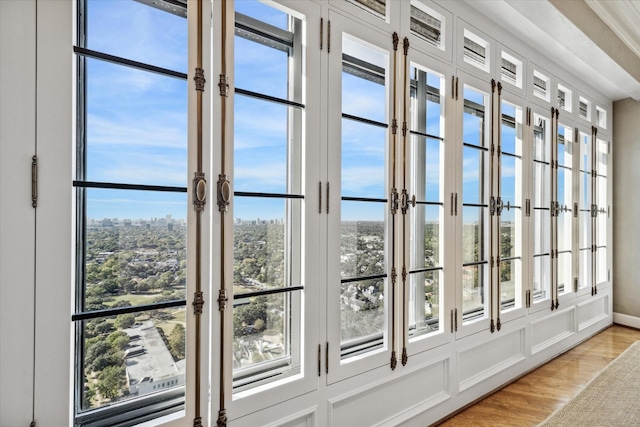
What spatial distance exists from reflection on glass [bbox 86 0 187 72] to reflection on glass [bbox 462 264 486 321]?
89.0 inches

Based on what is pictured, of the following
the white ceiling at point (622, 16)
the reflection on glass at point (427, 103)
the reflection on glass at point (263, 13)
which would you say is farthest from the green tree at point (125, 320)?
the white ceiling at point (622, 16)

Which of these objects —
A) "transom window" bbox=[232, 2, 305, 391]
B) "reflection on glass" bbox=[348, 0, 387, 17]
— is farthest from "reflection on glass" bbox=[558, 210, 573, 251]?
"transom window" bbox=[232, 2, 305, 391]

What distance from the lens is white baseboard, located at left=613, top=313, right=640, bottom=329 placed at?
4922 millimetres

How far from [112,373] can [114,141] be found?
82 cm

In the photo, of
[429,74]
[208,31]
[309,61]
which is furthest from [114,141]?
[429,74]

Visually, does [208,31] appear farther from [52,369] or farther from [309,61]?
[52,369]

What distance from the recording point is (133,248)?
1.46 metres

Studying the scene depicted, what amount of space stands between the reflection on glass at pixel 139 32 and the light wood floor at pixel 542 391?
2.60 m

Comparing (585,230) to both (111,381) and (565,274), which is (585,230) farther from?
(111,381)

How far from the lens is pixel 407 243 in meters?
2.32

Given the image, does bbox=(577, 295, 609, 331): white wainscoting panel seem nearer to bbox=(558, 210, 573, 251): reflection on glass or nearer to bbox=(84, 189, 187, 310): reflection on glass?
bbox=(558, 210, 573, 251): reflection on glass

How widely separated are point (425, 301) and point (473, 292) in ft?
1.80

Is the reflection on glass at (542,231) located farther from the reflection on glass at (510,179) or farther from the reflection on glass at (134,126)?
the reflection on glass at (134,126)

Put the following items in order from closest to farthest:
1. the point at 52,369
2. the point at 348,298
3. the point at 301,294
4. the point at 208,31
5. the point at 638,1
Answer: the point at 52,369 → the point at 208,31 → the point at 301,294 → the point at 348,298 → the point at 638,1
